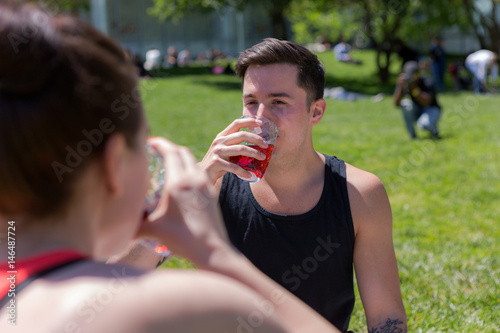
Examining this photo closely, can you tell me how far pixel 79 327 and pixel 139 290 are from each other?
0.42 feet

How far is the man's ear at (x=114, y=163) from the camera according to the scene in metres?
1.17

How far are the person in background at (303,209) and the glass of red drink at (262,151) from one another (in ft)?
0.15

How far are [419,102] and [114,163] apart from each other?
37.2ft

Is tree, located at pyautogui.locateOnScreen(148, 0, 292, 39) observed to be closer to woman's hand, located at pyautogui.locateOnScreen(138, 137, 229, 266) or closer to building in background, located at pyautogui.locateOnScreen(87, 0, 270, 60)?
building in background, located at pyautogui.locateOnScreen(87, 0, 270, 60)

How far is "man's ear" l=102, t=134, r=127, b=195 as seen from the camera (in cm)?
117

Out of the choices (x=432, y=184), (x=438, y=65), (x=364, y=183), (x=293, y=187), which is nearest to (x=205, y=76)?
(x=438, y=65)

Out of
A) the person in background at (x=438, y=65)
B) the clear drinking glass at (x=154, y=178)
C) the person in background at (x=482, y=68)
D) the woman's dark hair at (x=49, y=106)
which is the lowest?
the person in background at (x=438, y=65)

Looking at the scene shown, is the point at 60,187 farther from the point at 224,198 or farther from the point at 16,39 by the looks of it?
the point at 224,198

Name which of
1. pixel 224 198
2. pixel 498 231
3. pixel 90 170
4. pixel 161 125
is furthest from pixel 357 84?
pixel 90 170

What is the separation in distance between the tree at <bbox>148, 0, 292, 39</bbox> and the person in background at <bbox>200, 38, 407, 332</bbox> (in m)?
25.1

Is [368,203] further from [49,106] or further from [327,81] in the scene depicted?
[327,81]

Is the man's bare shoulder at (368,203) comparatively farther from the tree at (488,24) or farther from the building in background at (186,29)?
the building in background at (186,29)

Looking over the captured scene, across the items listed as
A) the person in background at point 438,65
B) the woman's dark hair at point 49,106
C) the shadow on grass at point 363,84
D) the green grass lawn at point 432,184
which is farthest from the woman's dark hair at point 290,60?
the person in background at point 438,65

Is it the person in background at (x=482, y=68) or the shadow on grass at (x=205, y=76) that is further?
the shadow on grass at (x=205, y=76)
